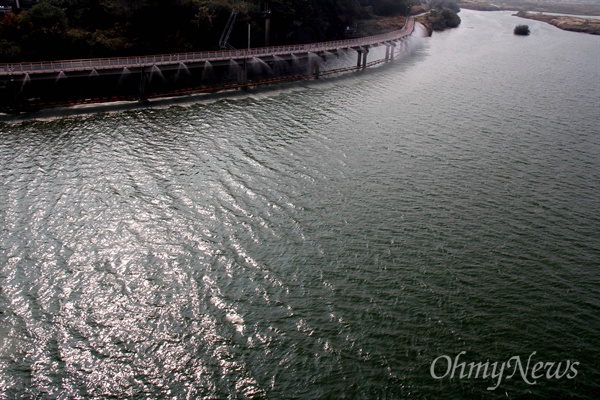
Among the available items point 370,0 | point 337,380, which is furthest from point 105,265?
point 370,0

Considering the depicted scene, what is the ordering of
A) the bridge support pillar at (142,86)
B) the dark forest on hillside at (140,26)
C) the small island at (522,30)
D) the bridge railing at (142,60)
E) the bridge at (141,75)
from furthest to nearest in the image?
the small island at (522,30) < the bridge support pillar at (142,86) < the dark forest on hillside at (140,26) < the bridge at (141,75) < the bridge railing at (142,60)

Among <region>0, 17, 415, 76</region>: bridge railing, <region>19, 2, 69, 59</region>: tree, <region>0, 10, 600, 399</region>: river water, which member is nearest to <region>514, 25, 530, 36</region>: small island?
<region>0, 17, 415, 76</region>: bridge railing

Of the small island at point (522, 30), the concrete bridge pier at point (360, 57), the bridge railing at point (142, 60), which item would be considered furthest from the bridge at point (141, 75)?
the small island at point (522, 30)

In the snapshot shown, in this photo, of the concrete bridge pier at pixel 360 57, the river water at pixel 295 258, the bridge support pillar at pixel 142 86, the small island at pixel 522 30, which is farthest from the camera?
the small island at pixel 522 30

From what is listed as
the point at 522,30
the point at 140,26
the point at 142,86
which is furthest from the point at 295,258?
the point at 522,30

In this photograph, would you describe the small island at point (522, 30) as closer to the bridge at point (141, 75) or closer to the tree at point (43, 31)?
the bridge at point (141, 75)

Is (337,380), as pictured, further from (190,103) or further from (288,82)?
(288,82)

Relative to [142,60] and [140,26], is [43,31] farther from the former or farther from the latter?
[140,26]
